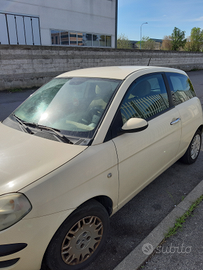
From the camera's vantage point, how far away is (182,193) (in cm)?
306

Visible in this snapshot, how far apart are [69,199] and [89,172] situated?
28 cm

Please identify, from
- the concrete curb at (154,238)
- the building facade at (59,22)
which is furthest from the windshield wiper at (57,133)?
the building facade at (59,22)

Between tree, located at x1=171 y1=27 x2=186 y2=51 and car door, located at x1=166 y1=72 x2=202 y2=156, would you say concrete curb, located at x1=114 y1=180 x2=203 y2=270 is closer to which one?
car door, located at x1=166 y1=72 x2=202 y2=156

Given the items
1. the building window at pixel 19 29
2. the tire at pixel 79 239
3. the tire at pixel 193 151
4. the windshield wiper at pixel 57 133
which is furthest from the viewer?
the building window at pixel 19 29

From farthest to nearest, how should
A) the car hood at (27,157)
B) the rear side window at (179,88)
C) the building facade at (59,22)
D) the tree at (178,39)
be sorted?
the tree at (178,39)
the building facade at (59,22)
the rear side window at (179,88)
the car hood at (27,157)

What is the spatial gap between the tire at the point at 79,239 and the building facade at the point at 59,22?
15.2 m

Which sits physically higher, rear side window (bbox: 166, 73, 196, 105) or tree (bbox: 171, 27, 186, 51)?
tree (bbox: 171, 27, 186, 51)

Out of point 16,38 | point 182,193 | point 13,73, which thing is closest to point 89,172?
point 182,193

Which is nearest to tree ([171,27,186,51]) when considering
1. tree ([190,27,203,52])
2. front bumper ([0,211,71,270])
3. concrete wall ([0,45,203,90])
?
tree ([190,27,203,52])

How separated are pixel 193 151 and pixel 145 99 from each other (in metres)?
1.74

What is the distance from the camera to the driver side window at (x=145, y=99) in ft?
7.58

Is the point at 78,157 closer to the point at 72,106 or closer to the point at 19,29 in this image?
the point at 72,106

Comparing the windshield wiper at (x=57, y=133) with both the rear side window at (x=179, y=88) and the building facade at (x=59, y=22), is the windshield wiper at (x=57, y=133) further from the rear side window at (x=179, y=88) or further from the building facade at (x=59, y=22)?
the building facade at (x=59, y=22)

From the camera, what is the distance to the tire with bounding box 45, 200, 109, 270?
1.64 m
